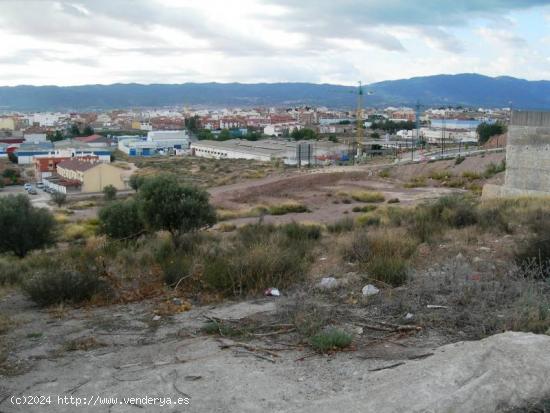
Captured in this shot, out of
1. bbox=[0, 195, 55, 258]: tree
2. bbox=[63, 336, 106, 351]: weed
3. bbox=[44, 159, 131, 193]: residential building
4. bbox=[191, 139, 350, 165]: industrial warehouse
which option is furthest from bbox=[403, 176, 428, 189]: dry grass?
bbox=[63, 336, 106, 351]: weed

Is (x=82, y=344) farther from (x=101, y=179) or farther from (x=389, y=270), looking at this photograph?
(x=101, y=179)

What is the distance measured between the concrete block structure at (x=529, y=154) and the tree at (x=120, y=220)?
12876 millimetres

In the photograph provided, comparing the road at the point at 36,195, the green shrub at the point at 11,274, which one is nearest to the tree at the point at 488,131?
the road at the point at 36,195

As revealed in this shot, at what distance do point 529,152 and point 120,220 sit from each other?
→ 13.8 meters

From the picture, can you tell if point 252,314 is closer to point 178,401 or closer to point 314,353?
point 314,353

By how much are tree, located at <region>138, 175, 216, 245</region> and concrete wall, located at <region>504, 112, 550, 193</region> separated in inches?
461

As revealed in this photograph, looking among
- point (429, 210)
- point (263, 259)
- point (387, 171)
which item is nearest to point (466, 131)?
point (387, 171)

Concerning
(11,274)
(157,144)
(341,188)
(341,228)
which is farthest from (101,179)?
(11,274)

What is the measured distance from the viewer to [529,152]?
19.4m

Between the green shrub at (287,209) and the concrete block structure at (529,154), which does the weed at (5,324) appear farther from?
the green shrub at (287,209)

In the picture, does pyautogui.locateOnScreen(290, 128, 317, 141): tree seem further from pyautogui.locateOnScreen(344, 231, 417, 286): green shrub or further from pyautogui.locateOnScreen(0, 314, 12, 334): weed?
pyautogui.locateOnScreen(0, 314, 12, 334): weed

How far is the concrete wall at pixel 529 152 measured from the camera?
1911 cm

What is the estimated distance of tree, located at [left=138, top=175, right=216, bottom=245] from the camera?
1347cm

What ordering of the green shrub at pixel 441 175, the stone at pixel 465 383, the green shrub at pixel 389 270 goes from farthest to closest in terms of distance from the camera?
the green shrub at pixel 441 175 → the green shrub at pixel 389 270 → the stone at pixel 465 383
